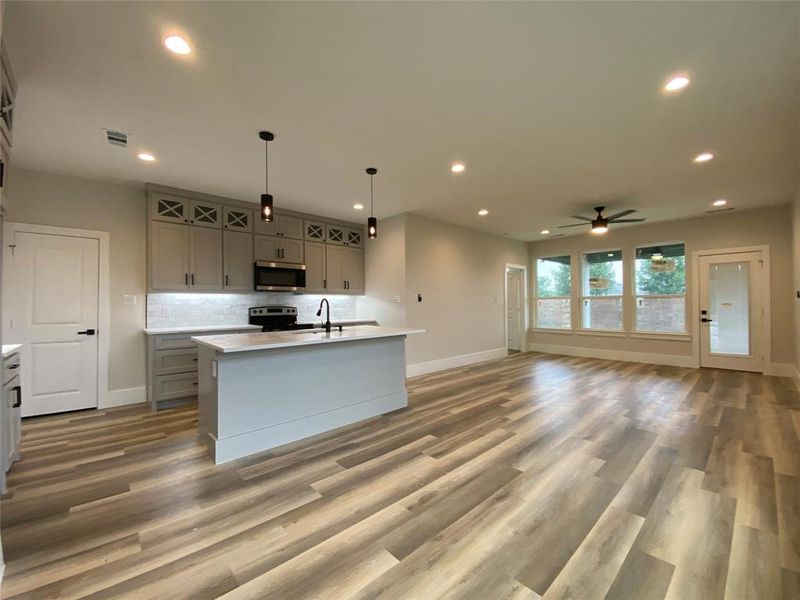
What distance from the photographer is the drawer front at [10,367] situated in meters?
→ 2.41

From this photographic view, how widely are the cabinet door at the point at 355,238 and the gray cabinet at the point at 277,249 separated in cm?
96

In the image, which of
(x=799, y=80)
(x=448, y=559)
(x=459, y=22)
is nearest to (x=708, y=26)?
(x=799, y=80)

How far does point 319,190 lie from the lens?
4.64 metres

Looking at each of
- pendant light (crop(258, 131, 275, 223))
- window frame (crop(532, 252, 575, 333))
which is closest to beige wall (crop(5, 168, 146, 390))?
pendant light (crop(258, 131, 275, 223))

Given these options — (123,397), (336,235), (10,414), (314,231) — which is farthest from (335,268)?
(10,414)

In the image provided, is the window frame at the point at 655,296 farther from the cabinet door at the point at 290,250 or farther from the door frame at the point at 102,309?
the door frame at the point at 102,309

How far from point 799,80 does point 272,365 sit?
4472mm

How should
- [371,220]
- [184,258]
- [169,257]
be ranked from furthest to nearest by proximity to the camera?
[184,258], [169,257], [371,220]

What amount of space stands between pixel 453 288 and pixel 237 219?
12.7 feet

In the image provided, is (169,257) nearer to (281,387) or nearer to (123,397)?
(123,397)

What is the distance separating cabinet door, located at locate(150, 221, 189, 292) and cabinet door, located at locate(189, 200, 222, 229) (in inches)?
6.7

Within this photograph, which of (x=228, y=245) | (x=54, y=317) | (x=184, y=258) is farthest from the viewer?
(x=228, y=245)

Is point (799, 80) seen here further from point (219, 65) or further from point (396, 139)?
point (219, 65)

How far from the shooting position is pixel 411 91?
249 cm
